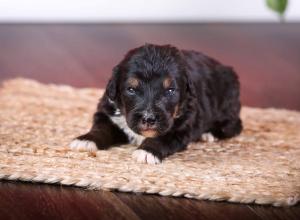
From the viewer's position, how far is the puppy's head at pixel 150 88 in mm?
3256

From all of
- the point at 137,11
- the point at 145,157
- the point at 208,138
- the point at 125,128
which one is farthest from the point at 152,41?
the point at 145,157

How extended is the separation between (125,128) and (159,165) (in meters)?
0.36

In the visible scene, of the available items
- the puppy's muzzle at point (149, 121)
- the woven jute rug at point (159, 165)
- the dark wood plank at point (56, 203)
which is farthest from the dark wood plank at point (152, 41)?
the dark wood plank at point (56, 203)

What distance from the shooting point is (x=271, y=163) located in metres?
3.41

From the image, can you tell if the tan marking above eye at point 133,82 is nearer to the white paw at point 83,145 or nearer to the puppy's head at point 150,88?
the puppy's head at point 150,88

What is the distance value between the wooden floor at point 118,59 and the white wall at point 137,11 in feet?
0.40

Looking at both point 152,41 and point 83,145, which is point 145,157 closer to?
point 83,145

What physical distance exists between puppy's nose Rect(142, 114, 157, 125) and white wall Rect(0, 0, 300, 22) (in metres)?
4.16

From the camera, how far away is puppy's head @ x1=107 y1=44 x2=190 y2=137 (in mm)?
3256

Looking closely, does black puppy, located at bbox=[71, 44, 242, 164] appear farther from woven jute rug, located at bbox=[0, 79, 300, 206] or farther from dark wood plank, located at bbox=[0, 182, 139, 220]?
dark wood plank, located at bbox=[0, 182, 139, 220]

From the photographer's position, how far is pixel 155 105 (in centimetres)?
328

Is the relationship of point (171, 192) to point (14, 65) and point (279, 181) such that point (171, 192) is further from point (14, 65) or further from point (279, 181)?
point (14, 65)

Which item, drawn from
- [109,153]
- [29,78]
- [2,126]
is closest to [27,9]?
[29,78]

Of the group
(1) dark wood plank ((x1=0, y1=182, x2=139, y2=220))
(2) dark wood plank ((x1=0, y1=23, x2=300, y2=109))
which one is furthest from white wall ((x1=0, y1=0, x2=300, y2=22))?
(1) dark wood plank ((x1=0, y1=182, x2=139, y2=220))
